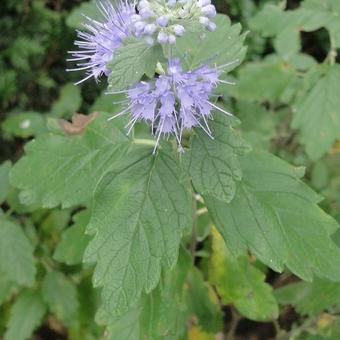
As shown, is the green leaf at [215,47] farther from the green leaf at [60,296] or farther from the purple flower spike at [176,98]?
the green leaf at [60,296]

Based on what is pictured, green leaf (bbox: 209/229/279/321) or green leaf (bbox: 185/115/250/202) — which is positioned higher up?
green leaf (bbox: 185/115/250/202)

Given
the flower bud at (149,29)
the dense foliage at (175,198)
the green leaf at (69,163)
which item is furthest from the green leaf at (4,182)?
the flower bud at (149,29)

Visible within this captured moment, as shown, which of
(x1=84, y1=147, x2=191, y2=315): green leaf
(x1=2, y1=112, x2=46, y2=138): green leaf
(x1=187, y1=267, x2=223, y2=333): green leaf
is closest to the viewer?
(x1=84, y1=147, x2=191, y2=315): green leaf

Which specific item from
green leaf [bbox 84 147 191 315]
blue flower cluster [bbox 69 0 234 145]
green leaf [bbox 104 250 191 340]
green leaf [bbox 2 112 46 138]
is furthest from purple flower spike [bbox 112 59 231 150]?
green leaf [bbox 2 112 46 138]

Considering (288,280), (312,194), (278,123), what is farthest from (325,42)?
(312,194)

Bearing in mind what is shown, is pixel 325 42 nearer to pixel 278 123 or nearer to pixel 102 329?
pixel 278 123

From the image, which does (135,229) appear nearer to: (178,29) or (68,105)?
(178,29)

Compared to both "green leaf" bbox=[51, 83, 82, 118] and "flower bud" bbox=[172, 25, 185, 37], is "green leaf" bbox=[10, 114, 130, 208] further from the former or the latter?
"green leaf" bbox=[51, 83, 82, 118]
